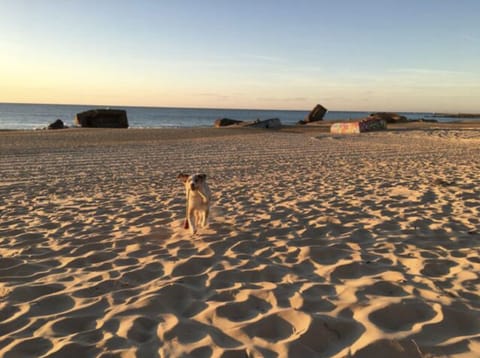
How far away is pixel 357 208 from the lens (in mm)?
6844

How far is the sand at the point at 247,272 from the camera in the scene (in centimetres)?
295

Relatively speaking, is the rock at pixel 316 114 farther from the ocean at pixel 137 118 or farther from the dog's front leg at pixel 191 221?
the dog's front leg at pixel 191 221

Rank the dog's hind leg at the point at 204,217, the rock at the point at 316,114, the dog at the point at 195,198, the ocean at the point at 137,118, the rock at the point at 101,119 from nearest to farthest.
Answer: the dog at the point at 195,198 → the dog's hind leg at the point at 204,217 → the rock at the point at 101,119 → the rock at the point at 316,114 → the ocean at the point at 137,118

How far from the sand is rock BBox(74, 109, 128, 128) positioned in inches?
1400

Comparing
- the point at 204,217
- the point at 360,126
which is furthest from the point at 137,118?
the point at 204,217

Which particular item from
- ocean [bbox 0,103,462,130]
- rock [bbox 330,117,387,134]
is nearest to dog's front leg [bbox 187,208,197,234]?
rock [bbox 330,117,387,134]

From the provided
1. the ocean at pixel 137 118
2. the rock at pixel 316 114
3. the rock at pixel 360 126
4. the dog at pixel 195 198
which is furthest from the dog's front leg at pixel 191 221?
the ocean at pixel 137 118

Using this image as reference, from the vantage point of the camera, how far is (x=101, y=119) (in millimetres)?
42781

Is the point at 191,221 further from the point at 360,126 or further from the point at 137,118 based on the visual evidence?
the point at 137,118

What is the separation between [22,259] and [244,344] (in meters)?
3.21

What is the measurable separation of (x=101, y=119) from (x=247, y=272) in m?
42.1

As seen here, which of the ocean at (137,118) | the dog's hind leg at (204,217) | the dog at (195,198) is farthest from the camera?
the ocean at (137,118)

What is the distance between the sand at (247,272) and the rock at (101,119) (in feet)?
117

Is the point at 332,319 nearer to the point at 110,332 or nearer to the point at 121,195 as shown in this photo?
the point at 110,332
